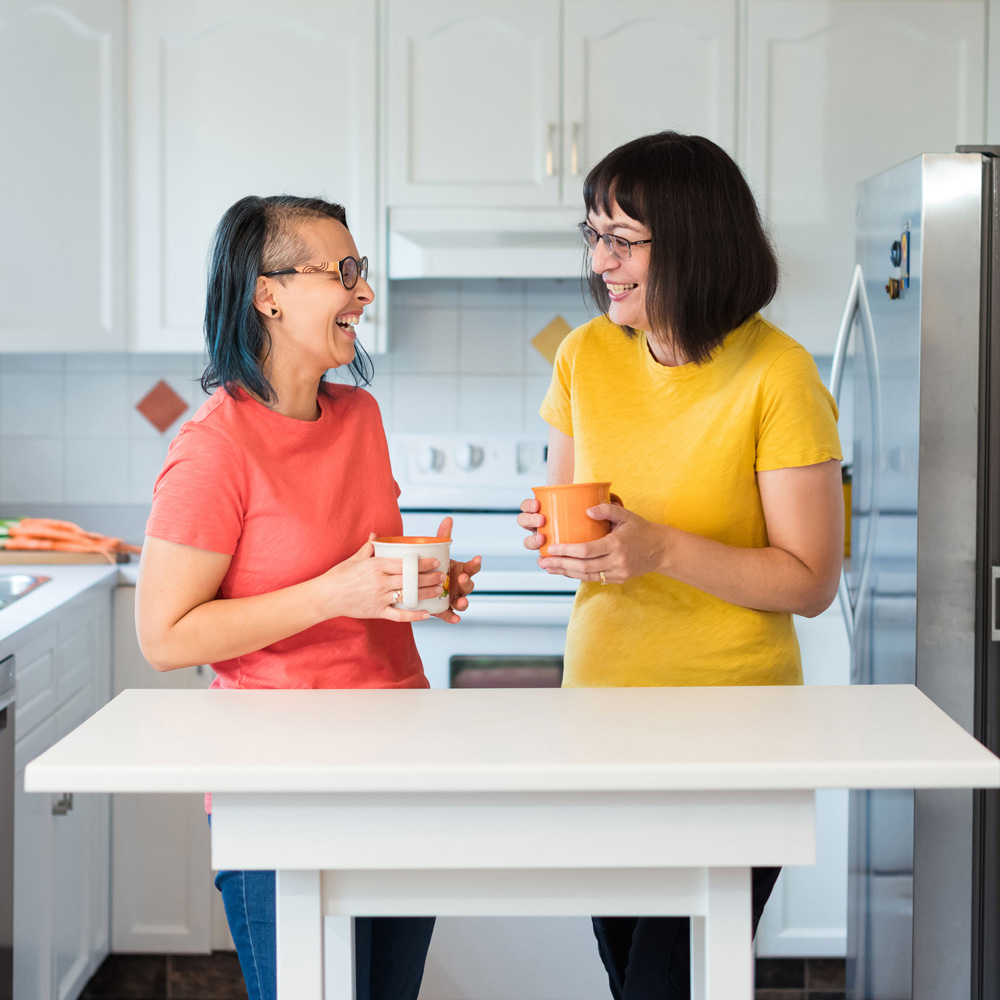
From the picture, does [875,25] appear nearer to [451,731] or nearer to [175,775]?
[451,731]

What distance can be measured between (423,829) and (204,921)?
1536mm

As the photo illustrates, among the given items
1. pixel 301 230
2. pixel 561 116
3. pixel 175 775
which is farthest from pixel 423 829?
pixel 561 116

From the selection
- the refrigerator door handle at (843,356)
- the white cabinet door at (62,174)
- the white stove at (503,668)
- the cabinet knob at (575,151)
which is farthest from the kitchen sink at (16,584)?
the refrigerator door handle at (843,356)

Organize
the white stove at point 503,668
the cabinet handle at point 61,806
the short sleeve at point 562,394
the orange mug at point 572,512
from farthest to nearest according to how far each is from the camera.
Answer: the white stove at point 503,668, the cabinet handle at point 61,806, the short sleeve at point 562,394, the orange mug at point 572,512

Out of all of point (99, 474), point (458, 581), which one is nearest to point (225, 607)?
point (458, 581)

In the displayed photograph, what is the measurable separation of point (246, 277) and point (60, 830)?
4.14 feet

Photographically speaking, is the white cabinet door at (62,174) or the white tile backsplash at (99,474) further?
the white tile backsplash at (99,474)

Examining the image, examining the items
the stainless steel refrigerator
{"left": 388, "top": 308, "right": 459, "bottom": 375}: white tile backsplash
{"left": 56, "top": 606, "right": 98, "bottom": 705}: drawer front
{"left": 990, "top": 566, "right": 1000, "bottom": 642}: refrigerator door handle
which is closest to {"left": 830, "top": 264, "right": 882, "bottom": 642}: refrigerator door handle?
the stainless steel refrigerator

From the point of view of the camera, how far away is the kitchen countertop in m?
1.73

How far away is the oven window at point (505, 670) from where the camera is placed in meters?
2.15

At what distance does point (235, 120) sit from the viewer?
7.73 feet

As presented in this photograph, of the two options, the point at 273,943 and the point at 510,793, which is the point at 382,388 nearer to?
the point at 273,943

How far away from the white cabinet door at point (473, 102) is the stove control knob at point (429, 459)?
575 mm

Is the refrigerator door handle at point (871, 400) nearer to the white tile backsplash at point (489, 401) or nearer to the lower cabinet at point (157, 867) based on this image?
the white tile backsplash at point (489, 401)
